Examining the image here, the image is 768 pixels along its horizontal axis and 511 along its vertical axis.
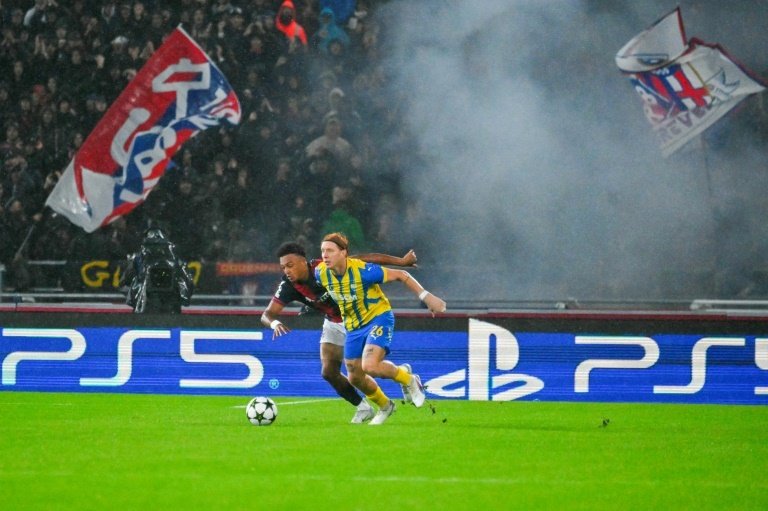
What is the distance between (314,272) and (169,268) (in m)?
4.10

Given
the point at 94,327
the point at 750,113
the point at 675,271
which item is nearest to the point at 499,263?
the point at 675,271

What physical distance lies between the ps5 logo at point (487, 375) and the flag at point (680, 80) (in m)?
3.98

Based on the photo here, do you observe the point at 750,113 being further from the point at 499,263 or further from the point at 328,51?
the point at 328,51

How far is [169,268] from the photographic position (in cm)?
1534

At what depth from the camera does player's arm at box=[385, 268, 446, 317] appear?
34.9ft

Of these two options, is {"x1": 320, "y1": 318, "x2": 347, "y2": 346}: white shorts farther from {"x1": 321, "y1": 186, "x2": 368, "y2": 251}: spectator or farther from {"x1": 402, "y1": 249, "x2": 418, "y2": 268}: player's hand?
{"x1": 321, "y1": 186, "x2": 368, "y2": 251}: spectator

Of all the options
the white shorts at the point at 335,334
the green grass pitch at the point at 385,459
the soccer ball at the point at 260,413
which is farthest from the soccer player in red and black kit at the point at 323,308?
the soccer ball at the point at 260,413

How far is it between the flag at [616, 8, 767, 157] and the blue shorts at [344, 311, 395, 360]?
6842 mm

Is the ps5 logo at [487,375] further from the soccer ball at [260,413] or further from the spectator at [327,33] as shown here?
the spectator at [327,33]

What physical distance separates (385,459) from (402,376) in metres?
2.57

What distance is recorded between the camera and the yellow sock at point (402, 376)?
11.3 m

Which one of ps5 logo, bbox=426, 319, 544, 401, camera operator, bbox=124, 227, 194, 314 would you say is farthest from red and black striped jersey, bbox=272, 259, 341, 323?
camera operator, bbox=124, 227, 194, 314

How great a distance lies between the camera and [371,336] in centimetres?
1124

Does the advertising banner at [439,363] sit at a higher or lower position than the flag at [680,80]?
lower
